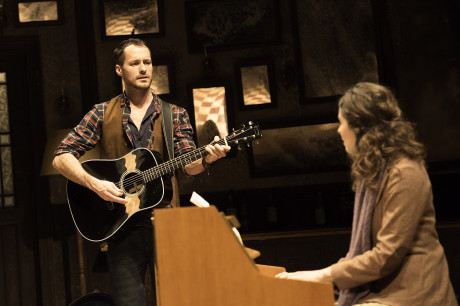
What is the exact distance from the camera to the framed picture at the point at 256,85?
476 centimetres

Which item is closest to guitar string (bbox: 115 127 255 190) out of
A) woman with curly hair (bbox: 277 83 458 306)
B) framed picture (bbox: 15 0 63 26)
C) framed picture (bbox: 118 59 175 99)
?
woman with curly hair (bbox: 277 83 458 306)

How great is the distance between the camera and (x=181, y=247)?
69.5 inches

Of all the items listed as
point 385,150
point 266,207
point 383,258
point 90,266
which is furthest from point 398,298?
point 90,266

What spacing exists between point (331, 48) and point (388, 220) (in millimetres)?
3327

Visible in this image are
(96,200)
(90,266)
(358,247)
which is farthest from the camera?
(90,266)

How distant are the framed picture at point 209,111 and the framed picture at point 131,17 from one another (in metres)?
0.64

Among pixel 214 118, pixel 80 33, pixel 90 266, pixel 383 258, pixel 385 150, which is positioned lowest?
pixel 90 266

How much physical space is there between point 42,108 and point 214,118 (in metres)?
1.50

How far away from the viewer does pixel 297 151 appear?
4742 mm

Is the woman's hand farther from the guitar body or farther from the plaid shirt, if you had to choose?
the plaid shirt

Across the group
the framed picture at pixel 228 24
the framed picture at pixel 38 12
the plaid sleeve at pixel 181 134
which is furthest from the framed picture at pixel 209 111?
the plaid sleeve at pixel 181 134

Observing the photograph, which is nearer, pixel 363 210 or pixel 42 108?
pixel 363 210

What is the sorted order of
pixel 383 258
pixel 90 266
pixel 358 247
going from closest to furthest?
pixel 383 258
pixel 358 247
pixel 90 266

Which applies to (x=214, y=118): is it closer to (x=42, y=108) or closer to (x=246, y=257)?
(x=42, y=108)
